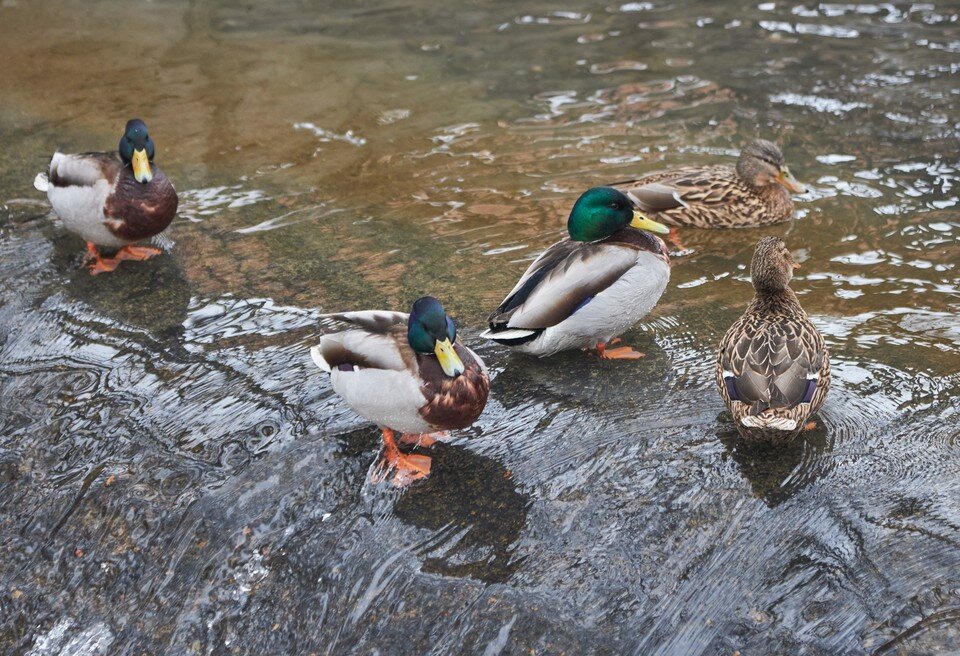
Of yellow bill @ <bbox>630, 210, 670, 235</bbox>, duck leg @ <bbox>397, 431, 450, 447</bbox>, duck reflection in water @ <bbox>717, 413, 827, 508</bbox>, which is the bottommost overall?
duck reflection in water @ <bbox>717, 413, 827, 508</bbox>

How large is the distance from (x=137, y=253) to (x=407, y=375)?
3.03 m

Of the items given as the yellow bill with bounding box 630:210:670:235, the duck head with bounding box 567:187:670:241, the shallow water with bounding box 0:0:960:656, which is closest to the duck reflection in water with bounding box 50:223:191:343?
the shallow water with bounding box 0:0:960:656

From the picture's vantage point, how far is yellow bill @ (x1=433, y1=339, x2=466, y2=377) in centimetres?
395

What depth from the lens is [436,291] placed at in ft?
18.6

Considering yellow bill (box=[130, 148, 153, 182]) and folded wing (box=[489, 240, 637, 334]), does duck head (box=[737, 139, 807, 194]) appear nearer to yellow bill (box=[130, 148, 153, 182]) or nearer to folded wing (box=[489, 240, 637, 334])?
folded wing (box=[489, 240, 637, 334])

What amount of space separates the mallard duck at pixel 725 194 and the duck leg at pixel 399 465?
3.12 m

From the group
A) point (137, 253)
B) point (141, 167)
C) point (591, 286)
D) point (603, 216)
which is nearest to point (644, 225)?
point (603, 216)

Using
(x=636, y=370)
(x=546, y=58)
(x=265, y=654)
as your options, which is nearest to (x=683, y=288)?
(x=636, y=370)

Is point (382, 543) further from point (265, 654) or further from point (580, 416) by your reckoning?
point (580, 416)

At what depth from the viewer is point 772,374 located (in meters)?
4.02

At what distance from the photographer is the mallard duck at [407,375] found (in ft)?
13.0

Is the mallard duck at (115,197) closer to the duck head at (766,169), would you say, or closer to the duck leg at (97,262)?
the duck leg at (97,262)

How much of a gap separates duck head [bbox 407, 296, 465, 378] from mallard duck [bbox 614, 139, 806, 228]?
312 centimetres

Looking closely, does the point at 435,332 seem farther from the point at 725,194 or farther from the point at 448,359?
the point at 725,194
